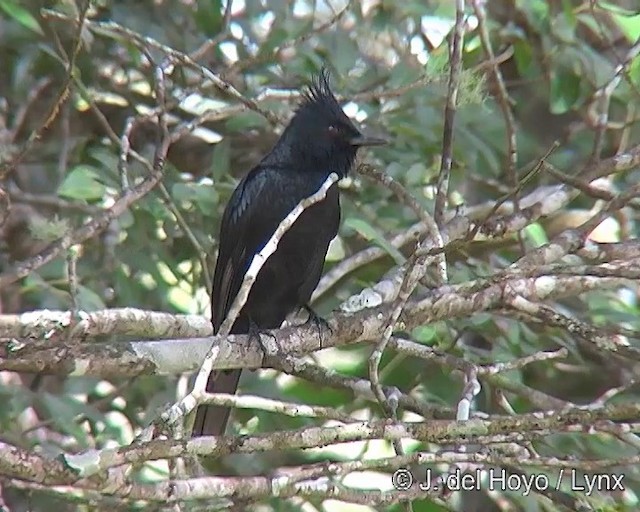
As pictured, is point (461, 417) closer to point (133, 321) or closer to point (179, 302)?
point (133, 321)

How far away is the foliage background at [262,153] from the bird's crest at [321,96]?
0.06 meters

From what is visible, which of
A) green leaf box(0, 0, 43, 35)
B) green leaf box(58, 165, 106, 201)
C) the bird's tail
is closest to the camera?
green leaf box(58, 165, 106, 201)

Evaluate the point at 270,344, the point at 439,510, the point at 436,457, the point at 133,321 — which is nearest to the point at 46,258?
the point at 133,321

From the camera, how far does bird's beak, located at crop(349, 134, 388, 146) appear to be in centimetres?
407

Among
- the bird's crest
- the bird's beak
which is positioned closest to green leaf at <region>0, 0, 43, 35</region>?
the bird's crest

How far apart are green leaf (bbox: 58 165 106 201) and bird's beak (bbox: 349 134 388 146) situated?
103 centimetres

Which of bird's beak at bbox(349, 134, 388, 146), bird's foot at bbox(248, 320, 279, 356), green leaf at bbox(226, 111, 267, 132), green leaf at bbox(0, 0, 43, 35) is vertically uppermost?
green leaf at bbox(0, 0, 43, 35)

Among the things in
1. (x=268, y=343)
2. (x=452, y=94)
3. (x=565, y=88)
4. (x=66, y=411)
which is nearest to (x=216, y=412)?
(x=66, y=411)

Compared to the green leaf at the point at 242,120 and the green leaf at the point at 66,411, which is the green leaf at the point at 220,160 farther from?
the green leaf at the point at 66,411

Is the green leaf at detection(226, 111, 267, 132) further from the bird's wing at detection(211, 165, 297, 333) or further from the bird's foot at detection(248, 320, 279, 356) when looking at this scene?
the bird's foot at detection(248, 320, 279, 356)

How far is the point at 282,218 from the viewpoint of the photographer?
13.2 feet

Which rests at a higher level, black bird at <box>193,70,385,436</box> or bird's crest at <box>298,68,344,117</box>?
bird's crest at <box>298,68,344,117</box>

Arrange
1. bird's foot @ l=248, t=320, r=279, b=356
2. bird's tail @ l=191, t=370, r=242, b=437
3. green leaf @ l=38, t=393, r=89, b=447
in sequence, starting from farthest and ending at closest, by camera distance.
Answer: bird's tail @ l=191, t=370, r=242, b=437
green leaf @ l=38, t=393, r=89, b=447
bird's foot @ l=248, t=320, r=279, b=356

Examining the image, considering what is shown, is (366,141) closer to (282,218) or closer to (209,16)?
(282,218)
